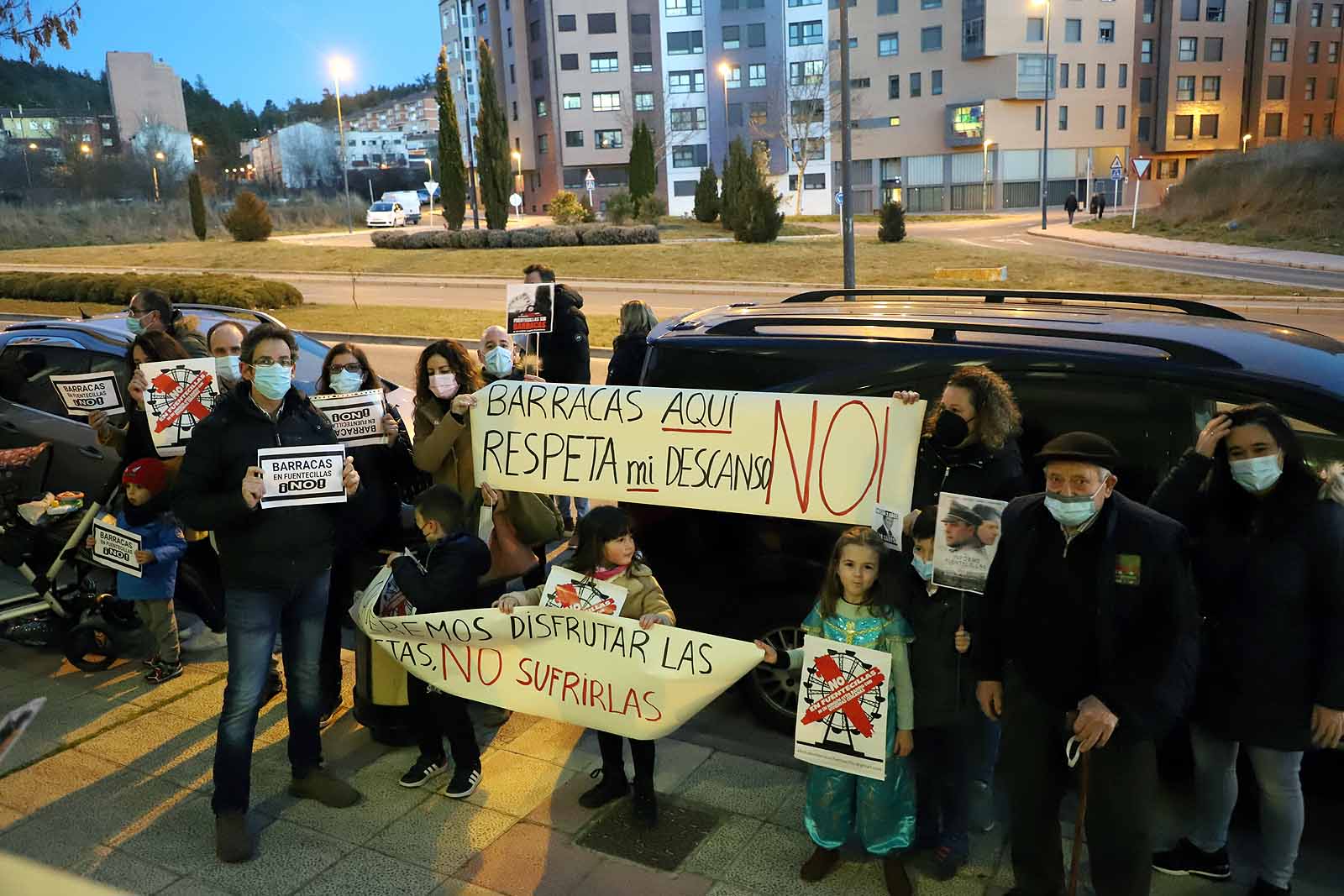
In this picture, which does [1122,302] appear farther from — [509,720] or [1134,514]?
[509,720]

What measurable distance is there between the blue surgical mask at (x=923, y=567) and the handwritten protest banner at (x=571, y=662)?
2.25ft

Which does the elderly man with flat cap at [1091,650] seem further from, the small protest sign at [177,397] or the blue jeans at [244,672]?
the small protest sign at [177,397]

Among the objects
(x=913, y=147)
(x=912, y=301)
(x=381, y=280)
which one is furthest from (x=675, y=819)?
(x=913, y=147)

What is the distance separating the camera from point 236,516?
170 inches

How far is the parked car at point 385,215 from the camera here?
5791cm

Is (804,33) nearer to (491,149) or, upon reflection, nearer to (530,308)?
(491,149)

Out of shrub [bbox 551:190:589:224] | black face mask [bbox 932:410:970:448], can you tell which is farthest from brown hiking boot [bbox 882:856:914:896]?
shrub [bbox 551:190:589:224]

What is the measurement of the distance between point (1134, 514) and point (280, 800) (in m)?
3.80

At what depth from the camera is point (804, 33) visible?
2805 inches

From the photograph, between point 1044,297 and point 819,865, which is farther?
point 1044,297

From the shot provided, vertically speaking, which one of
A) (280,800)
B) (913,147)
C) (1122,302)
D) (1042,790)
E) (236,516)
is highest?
(913,147)

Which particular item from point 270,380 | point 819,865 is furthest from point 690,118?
point 819,865

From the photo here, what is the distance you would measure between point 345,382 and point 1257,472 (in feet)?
14.2

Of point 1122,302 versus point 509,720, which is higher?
point 1122,302
